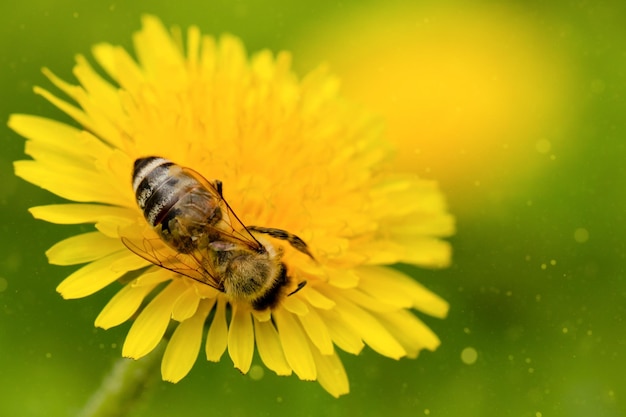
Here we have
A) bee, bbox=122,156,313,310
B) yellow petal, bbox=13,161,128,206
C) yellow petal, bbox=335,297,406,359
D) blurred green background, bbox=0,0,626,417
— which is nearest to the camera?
bee, bbox=122,156,313,310

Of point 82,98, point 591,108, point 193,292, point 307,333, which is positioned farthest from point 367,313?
point 591,108

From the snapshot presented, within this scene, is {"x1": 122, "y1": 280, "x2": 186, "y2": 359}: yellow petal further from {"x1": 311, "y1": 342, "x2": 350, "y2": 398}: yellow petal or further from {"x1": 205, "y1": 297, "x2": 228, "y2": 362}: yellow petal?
{"x1": 311, "y1": 342, "x2": 350, "y2": 398}: yellow petal

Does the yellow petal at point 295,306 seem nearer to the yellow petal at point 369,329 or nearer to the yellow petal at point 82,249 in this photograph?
the yellow petal at point 369,329

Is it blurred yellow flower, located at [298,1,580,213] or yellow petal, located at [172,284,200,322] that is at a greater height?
blurred yellow flower, located at [298,1,580,213]

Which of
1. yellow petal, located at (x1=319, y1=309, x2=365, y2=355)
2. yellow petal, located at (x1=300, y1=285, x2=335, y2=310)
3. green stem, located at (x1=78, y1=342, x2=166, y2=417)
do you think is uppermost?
yellow petal, located at (x1=300, y1=285, x2=335, y2=310)

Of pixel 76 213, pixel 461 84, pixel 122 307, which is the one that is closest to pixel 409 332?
pixel 122 307

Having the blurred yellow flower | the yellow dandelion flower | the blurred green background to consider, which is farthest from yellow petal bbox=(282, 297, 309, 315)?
the blurred yellow flower

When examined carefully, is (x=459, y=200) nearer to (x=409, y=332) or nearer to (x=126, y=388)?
(x=409, y=332)
